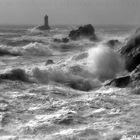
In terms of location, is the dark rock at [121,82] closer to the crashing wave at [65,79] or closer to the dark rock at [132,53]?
the crashing wave at [65,79]

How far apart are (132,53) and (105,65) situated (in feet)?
7.80

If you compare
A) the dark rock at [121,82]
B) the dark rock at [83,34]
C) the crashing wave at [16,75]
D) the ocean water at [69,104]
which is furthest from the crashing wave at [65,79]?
the dark rock at [83,34]

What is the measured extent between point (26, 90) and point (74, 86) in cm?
272

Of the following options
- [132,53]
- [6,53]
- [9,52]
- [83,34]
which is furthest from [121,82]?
[83,34]

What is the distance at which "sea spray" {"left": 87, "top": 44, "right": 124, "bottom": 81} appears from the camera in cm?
1894

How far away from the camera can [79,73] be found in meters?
19.7

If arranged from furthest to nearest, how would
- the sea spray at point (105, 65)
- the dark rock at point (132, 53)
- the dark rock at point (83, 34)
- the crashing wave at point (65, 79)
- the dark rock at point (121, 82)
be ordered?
the dark rock at point (83, 34)
the sea spray at point (105, 65)
the dark rock at point (132, 53)
the crashing wave at point (65, 79)
the dark rock at point (121, 82)

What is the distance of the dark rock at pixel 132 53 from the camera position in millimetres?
17844

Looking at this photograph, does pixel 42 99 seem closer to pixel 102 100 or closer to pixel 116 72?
pixel 102 100

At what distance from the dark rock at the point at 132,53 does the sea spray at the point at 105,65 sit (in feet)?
1.66

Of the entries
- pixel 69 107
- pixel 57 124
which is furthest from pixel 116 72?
pixel 57 124

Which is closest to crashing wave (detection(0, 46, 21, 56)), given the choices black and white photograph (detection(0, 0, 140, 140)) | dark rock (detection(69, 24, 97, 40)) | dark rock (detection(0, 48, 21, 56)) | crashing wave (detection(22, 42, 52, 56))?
dark rock (detection(0, 48, 21, 56))

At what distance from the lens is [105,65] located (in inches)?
802

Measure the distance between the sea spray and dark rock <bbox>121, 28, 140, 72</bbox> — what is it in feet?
1.66
